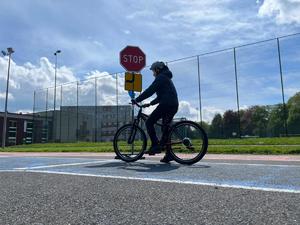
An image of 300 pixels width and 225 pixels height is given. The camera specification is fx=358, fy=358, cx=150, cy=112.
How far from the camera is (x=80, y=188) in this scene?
12.0ft

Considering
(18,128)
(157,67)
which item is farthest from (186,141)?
(18,128)

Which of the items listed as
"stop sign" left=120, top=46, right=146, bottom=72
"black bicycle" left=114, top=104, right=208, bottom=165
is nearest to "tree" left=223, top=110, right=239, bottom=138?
"stop sign" left=120, top=46, right=146, bottom=72

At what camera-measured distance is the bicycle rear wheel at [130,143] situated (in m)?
6.66

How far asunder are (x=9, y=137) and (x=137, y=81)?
68.4 metres

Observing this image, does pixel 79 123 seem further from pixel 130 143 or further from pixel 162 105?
pixel 162 105

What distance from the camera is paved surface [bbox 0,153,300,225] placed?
98.5 inches

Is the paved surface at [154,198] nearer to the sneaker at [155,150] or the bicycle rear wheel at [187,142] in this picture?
the bicycle rear wheel at [187,142]

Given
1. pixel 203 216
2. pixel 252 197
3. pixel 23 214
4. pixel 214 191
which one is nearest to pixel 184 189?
pixel 214 191

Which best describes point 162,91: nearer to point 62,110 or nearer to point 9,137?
point 62,110

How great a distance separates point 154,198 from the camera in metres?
3.10

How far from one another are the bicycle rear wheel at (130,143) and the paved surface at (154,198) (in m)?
2.08

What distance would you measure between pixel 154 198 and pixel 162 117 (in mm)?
3416

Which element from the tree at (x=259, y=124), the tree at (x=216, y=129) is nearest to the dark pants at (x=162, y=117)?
the tree at (x=216, y=129)

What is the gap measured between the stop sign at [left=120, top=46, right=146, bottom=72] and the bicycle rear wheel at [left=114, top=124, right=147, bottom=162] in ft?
8.91
